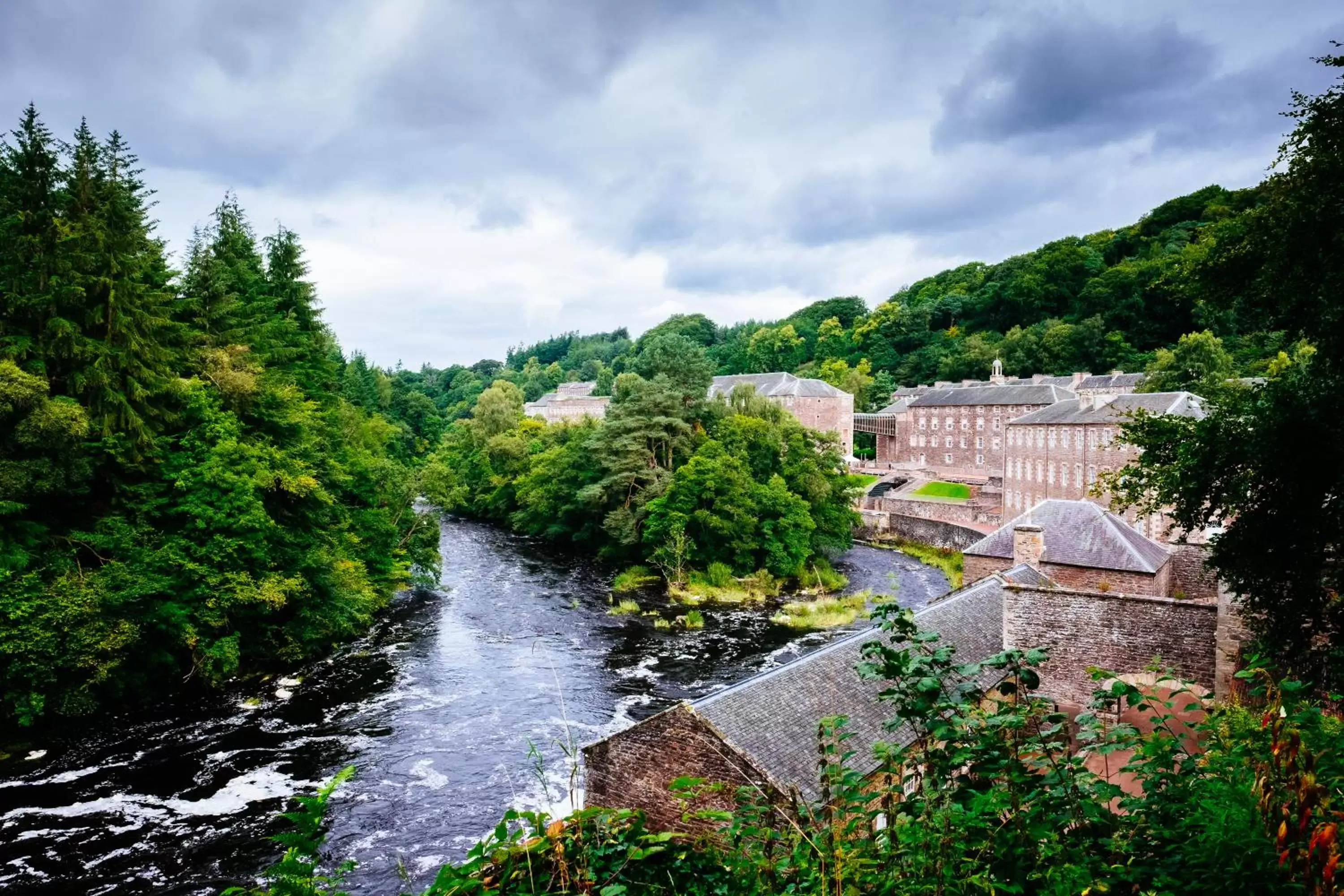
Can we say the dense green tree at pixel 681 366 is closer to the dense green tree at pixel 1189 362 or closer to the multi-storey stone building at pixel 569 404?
the dense green tree at pixel 1189 362

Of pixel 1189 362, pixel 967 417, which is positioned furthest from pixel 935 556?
pixel 967 417

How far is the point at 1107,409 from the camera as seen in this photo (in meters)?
42.7

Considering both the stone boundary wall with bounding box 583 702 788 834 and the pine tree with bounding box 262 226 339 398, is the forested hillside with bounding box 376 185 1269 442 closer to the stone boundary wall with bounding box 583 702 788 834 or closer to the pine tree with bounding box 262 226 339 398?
the pine tree with bounding box 262 226 339 398

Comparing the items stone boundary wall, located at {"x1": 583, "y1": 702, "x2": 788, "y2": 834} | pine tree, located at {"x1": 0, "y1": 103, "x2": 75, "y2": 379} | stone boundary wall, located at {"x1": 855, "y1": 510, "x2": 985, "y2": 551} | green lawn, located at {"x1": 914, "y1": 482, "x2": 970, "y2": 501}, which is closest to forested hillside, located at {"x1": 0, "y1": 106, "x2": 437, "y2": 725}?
pine tree, located at {"x1": 0, "y1": 103, "x2": 75, "y2": 379}

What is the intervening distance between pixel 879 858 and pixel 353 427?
37.9 m

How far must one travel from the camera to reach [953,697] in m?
5.23

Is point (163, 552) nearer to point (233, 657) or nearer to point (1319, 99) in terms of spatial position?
point (233, 657)

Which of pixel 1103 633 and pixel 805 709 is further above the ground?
pixel 1103 633

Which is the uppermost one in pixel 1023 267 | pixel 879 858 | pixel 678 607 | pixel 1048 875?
pixel 1023 267

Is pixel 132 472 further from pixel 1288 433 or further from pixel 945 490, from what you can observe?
pixel 945 490

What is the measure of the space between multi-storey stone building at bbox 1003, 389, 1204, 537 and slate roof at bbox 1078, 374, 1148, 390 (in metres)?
12.5

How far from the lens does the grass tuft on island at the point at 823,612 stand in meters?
30.2

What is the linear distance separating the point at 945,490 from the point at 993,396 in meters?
11.5

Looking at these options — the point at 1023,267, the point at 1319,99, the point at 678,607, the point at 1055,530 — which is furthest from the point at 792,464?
the point at 1023,267
